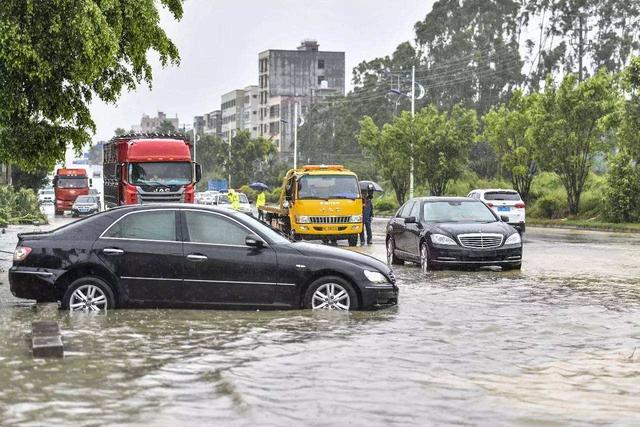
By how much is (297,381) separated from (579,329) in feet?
16.9

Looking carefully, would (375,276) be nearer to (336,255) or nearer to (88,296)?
(336,255)

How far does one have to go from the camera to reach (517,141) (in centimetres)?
5800

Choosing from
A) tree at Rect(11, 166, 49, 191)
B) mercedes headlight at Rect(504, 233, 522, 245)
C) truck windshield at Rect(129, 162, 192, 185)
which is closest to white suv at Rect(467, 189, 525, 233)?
truck windshield at Rect(129, 162, 192, 185)

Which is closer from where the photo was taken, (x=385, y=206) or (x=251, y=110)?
(x=385, y=206)

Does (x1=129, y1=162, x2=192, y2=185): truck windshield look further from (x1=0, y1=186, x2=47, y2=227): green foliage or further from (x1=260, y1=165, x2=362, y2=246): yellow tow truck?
(x1=0, y1=186, x2=47, y2=227): green foliage

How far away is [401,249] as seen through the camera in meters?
23.6

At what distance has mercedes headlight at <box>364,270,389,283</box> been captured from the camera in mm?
13656

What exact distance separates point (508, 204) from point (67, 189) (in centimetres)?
3876

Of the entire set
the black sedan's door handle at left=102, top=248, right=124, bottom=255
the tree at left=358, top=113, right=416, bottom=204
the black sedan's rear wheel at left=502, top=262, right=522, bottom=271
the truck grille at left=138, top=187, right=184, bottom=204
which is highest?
the tree at left=358, top=113, right=416, bottom=204

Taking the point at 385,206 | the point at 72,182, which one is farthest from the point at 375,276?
the point at 385,206

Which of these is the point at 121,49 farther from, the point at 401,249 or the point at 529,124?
the point at 529,124

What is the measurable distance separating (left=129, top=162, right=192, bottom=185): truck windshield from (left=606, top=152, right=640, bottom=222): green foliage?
23.1 metres

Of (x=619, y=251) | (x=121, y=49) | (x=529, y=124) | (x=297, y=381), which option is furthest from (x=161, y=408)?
(x=529, y=124)

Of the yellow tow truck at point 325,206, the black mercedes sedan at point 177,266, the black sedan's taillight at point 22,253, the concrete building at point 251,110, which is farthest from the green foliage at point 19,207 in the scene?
the concrete building at point 251,110
